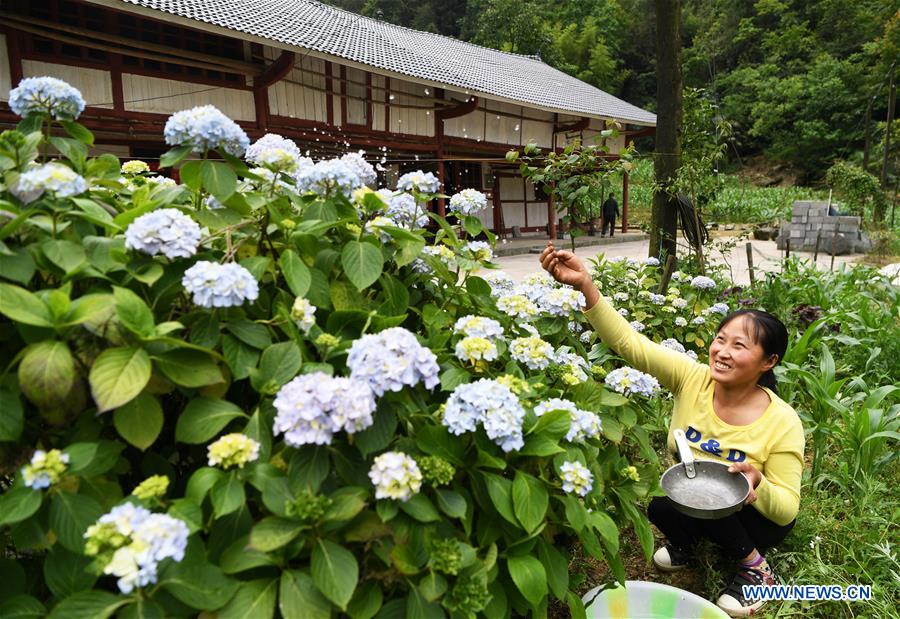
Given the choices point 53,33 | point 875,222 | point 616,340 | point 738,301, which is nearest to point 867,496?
point 616,340

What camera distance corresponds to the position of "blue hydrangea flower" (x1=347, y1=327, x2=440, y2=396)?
0.89 meters

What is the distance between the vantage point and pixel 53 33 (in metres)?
6.53

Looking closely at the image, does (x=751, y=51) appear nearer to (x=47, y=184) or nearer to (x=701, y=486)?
(x=701, y=486)

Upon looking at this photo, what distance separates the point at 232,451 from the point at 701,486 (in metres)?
1.54

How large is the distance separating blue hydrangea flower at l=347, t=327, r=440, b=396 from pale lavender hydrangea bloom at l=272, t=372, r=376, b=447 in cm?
3

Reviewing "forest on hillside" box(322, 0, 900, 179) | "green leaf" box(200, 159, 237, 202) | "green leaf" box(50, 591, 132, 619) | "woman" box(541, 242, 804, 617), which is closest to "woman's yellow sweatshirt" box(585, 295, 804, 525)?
"woman" box(541, 242, 804, 617)

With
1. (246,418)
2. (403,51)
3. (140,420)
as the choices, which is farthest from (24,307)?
(403,51)

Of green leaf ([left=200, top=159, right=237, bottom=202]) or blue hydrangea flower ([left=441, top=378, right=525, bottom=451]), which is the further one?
green leaf ([left=200, top=159, right=237, bottom=202])

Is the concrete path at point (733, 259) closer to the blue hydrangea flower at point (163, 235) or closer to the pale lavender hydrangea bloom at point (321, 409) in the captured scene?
the blue hydrangea flower at point (163, 235)

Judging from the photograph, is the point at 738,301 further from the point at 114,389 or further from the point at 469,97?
the point at 469,97

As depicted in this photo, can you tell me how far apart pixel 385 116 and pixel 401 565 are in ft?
36.1

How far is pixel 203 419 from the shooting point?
942mm

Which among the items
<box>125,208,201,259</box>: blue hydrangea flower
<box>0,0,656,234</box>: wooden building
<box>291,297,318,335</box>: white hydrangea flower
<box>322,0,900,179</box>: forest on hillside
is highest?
<box>322,0,900,179</box>: forest on hillside

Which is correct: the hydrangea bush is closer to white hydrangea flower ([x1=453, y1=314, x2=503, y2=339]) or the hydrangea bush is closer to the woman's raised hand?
white hydrangea flower ([x1=453, y1=314, x2=503, y2=339])
